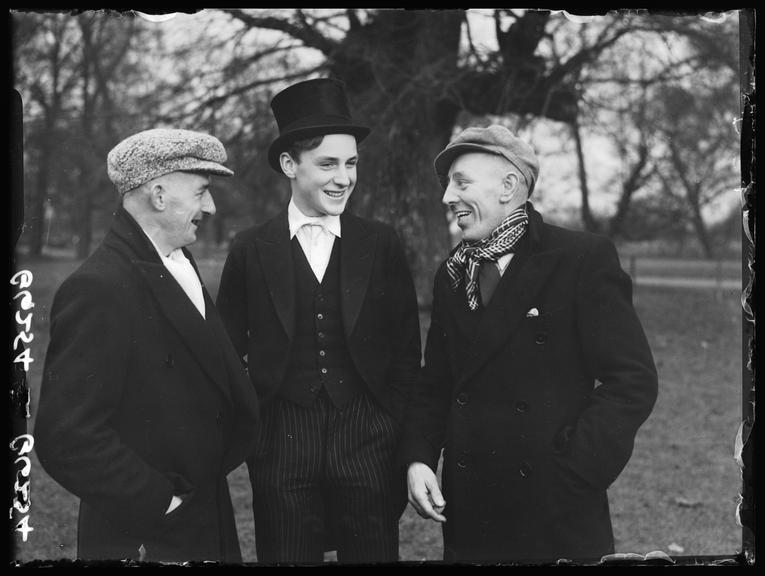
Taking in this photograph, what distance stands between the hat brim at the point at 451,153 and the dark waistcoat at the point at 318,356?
2.12 feet

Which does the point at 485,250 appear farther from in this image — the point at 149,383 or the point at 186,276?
the point at 149,383

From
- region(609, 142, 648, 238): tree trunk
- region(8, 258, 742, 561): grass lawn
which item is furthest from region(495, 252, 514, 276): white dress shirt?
region(609, 142, 648, 238): tree trunk

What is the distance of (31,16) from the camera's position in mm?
3562

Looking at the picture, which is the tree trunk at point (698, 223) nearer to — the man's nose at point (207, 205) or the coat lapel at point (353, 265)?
the coat lapel at point (353, 265)

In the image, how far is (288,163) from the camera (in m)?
3.15

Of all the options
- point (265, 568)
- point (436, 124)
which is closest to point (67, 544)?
point (265, 568)

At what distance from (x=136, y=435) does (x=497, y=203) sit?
60.3 inches

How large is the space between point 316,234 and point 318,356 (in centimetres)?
49

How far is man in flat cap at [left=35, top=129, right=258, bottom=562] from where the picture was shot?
253 centimetres

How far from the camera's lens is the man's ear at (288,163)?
3141mm

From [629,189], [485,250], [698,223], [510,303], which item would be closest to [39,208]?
[485,250]

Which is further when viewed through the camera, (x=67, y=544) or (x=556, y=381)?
(x=67, y=544)

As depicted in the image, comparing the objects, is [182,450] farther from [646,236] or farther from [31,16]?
[646,236]

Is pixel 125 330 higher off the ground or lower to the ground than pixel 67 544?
higher
